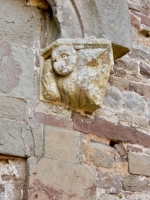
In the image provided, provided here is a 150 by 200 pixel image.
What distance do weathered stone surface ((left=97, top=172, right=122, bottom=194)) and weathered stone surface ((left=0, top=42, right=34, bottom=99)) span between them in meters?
0.73

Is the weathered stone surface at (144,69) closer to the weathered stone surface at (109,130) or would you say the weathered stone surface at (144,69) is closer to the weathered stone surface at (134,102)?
the weathered stone surface at (134,102)

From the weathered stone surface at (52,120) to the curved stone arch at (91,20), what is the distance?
555 millimetres

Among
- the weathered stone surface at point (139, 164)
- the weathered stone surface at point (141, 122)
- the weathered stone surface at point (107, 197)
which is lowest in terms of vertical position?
the weathered stone surface at point (107, 197)

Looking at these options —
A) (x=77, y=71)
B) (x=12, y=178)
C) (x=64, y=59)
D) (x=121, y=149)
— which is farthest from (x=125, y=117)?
(x=12, y=178)

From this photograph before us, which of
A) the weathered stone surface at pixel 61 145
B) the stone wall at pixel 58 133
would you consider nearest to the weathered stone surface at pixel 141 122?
the stone wall at pixel 58 133

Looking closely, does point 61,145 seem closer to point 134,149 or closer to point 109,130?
point 109,130

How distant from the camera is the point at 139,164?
11.4ft

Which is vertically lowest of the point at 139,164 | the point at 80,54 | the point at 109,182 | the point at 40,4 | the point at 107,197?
the point at 107,197

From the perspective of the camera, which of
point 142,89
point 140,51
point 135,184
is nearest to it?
point 135,184

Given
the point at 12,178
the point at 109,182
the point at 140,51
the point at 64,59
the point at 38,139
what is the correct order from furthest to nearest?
the point at 140,51
the point at 109,182
the point at 64,59
the point at 38,139
the point at 12,178

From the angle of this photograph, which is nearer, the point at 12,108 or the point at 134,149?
the point at 12,108

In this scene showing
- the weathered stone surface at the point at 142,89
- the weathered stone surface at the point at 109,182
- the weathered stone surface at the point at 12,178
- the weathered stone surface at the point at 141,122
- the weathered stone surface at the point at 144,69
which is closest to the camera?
the weathered stone surface at the point at 12,178

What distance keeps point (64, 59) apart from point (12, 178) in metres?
0.84

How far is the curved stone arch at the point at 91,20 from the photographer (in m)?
3.29
